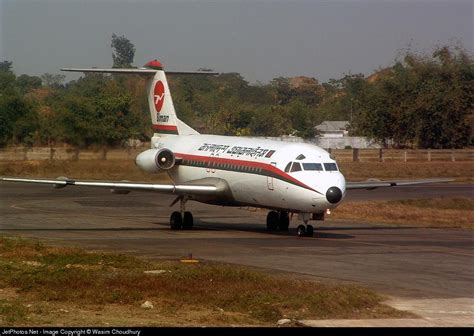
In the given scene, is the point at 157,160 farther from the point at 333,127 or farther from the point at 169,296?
the point at 333,127

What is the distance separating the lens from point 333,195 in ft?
92.7

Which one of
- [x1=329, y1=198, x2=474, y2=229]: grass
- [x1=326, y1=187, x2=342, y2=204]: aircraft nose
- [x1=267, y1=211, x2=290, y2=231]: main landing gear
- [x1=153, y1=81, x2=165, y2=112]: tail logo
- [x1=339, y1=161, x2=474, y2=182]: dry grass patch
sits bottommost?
[x1=329, y1=198, x2=474, y2=229]: grass

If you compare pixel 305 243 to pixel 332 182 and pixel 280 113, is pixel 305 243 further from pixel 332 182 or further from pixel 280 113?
pixel 280 113

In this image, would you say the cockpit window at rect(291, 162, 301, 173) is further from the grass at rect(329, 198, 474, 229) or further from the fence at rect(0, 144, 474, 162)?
the fence at rect(0, 144, 474, 162)

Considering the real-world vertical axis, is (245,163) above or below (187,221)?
above

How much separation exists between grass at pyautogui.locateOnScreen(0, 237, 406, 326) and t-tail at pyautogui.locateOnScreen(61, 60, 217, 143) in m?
16.3

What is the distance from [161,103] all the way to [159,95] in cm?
33

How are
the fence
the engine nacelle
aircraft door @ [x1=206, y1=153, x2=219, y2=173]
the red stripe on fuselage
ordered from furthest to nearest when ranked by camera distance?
the fence, the engine nacelle, aircraft door @ [x1=206, y1=153, x2=219, y2=173], the red stripe on fuselage

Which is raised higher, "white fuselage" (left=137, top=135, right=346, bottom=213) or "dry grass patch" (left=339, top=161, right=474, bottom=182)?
"white fuselage" (left=137, top=135, right=346, bottom=213)

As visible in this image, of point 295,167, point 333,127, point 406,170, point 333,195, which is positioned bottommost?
point 406,170

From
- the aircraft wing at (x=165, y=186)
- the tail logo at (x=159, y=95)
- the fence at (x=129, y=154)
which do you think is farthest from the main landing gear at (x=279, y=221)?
the fence at (x=129, y=154)

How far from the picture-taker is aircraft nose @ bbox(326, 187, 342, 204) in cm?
2823

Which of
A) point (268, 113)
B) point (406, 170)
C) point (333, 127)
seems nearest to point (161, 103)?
point (406, 170)

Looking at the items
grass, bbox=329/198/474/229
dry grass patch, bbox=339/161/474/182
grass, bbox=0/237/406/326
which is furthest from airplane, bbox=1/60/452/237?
dry grass patch, bbox=339/161/474/182
